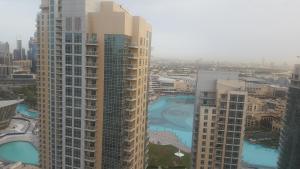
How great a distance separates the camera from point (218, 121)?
7762 mm

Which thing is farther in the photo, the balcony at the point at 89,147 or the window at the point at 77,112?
the balcony at the point at 89,147

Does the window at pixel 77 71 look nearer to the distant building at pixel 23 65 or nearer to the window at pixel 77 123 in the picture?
the window at pixel 77 123

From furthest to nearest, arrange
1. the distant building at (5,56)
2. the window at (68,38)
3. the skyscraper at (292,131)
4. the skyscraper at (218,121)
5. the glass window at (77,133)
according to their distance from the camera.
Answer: the distant building at (5,56)
the skyscraper at (218,121)
the skyscraper at (292,131)
the glass window at (77,133)
the window at (68,38)

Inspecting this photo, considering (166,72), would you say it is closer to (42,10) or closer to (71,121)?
(42,10)

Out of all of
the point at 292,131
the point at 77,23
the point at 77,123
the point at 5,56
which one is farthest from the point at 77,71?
the point at 5,56

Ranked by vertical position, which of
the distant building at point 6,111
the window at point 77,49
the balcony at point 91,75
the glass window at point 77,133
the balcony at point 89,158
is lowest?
the distant building at point 6,111

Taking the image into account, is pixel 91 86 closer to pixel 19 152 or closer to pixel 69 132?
pixel 69 132

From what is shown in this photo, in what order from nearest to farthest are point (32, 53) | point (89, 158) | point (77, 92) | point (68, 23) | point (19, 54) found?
point (68, 23), point (77, 92), point (89, 158), point (32, 53), point (19, 54)

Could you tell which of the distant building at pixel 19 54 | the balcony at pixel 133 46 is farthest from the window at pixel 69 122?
the distant building at pixel 19 54

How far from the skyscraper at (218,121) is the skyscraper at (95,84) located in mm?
2188

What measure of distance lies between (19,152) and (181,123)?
11.9 metres

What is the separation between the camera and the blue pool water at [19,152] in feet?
46.4

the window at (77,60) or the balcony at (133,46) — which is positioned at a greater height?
the balcony at (133,46)

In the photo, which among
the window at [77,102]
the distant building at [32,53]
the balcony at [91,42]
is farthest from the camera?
the distant building at [32,53]
